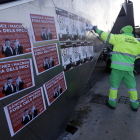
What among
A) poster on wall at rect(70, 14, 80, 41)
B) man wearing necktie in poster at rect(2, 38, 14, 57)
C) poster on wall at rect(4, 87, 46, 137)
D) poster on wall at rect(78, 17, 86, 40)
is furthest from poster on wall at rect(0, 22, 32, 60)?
poster on wall at rect(78, 17, 86, 40)

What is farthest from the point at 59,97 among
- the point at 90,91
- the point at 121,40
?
the point at 90,91

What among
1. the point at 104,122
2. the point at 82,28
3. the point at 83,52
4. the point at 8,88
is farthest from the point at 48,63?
the point at 104,122

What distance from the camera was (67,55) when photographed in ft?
6.54

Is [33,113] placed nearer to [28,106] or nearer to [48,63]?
[28,106]

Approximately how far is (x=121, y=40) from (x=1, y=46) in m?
2.16

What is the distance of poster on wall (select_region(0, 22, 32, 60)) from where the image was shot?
109 cm

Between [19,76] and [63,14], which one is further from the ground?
[63,14]

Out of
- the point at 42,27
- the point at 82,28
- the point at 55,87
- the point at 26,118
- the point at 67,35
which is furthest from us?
the point at 82,28

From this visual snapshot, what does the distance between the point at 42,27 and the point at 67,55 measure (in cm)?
64

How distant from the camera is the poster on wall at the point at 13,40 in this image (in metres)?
1.09

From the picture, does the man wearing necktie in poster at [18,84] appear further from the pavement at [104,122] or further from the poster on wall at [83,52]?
the poster on wall at [83,52]

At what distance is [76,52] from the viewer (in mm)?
2250

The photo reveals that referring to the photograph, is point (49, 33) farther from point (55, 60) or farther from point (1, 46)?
point (1, 46)

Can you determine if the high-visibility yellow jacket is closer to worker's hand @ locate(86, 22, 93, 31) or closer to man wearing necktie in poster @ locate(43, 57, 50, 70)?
worker's hand @ locate(86, 22, 93, 31)
